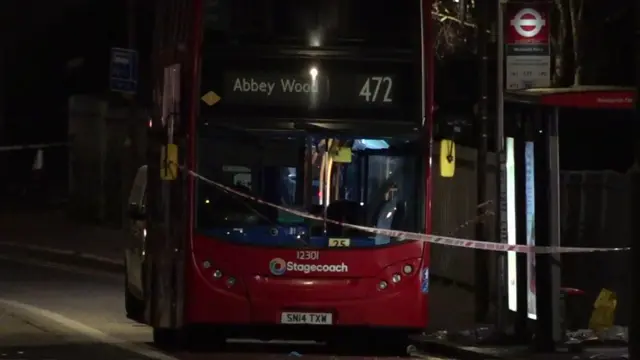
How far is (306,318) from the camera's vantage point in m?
14.1

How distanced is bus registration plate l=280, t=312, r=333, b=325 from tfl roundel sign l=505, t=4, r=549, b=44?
11.4 ft

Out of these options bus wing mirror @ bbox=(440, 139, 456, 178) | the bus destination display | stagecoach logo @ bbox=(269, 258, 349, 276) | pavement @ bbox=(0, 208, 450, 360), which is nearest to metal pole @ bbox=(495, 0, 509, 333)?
pavement @ bbox=(0, 208, 450, 360)

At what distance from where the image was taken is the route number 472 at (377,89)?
14180 mm

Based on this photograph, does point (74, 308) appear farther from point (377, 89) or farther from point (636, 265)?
point (636, 265)

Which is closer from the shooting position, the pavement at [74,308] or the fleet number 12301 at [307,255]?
the fleet number 12301 at [307,255]

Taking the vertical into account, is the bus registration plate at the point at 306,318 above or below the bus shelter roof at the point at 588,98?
below

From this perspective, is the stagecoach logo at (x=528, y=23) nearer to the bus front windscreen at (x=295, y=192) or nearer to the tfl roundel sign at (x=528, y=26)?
the tfl roundel sign at (x=528, y=26)

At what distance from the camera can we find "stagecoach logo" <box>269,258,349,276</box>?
14.2 metres

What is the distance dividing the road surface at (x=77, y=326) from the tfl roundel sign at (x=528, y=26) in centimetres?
362

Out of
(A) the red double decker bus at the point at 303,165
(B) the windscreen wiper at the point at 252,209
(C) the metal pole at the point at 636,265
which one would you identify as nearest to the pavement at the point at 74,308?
(A) the red double decker bus at the point at 303,165

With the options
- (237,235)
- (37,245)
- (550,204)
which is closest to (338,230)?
(237,235)

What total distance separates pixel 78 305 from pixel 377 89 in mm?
7547

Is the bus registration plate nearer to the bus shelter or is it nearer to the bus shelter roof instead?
the bus shelter

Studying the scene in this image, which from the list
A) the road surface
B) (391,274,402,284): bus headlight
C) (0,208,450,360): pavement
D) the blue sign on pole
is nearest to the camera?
(391,274,402,284): bus headlight
